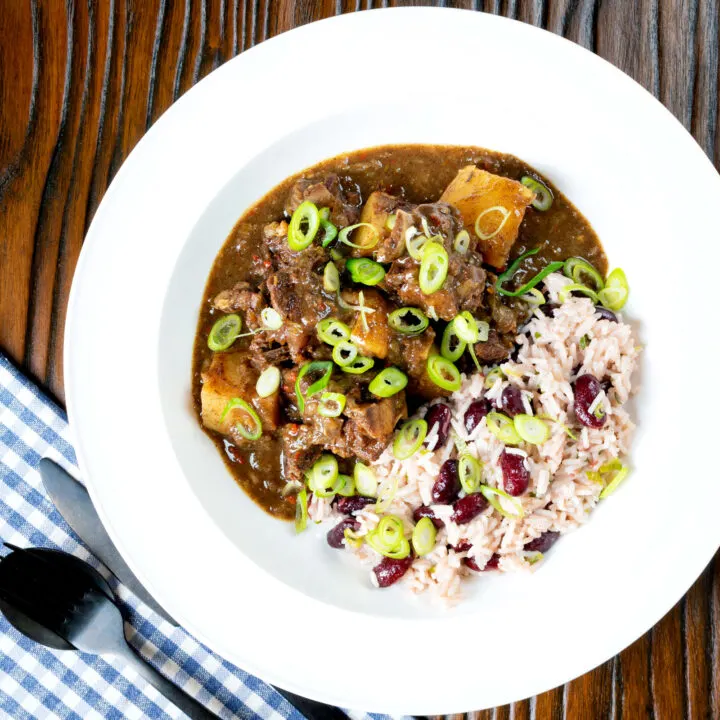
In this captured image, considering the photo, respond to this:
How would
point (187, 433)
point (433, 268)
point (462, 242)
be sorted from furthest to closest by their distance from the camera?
point (187, 433) < point (462, 242) < point (433, 268)

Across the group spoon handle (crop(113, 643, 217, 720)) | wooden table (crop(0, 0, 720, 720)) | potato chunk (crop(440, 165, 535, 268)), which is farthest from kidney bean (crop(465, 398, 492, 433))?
spoon handle (crop(113, 643, 217, 720))

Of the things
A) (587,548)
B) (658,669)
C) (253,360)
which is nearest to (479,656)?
(587,548)

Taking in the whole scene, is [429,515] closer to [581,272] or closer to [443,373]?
[443,373]

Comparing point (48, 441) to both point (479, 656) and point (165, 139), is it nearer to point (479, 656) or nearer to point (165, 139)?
point (165, 139)

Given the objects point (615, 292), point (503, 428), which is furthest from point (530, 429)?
point (615, 292)

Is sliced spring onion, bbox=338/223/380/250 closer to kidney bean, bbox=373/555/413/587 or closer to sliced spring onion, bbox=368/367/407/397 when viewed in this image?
sliced spring onion, bbox=368/367/407/397

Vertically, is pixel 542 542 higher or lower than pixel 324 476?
lower

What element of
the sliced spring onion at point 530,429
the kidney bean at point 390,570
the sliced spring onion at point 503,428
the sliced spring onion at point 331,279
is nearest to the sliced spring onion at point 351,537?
the kidney bean at point 390,570

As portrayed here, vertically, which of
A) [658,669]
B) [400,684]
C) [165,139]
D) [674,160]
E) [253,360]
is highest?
[165,139]
